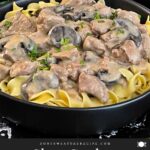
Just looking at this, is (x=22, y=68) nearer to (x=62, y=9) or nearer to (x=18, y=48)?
(x=18, y=48)

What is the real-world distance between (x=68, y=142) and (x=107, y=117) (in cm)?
18

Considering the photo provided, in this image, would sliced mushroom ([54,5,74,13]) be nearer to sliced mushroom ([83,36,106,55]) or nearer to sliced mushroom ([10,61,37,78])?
sliced mushroom ([83,36,106,55])

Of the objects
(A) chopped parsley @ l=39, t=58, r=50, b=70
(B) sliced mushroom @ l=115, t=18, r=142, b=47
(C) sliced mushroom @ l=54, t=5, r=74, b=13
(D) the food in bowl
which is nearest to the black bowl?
(D) the food in bowl

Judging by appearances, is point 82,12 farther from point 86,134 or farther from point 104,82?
point 86,134

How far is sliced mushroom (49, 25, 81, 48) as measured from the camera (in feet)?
6.56

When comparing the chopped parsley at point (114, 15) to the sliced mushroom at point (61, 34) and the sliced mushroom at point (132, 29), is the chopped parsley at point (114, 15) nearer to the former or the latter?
the sliced mushroom at point (132, 29)

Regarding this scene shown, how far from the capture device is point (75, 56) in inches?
76.0

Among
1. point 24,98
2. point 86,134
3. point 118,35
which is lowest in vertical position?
point 86,134

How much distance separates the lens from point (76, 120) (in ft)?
5.55

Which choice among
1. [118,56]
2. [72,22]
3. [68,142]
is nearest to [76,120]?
[68,142]

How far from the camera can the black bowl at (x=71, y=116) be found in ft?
5.49

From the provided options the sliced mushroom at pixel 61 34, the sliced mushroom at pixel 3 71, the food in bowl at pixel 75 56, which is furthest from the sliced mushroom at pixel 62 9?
the sliced mushroom at pixel 3 71

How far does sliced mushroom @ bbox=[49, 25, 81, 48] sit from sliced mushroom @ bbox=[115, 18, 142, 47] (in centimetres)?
25

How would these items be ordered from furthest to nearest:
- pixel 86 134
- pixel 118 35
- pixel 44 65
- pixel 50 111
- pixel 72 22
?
pixel 72 22 → pixel 118 35 → pixel 44 65 → pixel 86 134 → pixel 50 111
